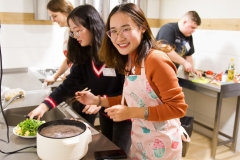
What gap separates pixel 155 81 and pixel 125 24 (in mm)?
260

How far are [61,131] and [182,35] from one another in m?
2.11

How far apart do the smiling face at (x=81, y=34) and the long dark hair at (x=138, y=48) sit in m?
0.20

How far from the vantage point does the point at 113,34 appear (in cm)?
105

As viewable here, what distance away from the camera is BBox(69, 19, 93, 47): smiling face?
136cm

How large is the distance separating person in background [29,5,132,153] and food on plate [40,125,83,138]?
31 centimetres

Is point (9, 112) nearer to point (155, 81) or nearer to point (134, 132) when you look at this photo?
point (134, 132)

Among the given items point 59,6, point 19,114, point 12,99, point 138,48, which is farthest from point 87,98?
point 59,6

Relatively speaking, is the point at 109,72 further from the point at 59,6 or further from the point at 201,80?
the point at 201,80

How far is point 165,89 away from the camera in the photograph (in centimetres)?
96

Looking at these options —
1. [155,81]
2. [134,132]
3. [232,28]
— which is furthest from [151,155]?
[232,28]

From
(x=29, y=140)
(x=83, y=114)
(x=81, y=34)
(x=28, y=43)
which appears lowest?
(x=83, y=114)

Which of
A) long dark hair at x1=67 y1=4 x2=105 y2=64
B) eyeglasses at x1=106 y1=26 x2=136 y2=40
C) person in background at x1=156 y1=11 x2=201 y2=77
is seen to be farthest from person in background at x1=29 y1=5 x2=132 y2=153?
person in background at x1=156 y1=11 x2=201 y2=77

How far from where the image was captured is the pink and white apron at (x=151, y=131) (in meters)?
1.06

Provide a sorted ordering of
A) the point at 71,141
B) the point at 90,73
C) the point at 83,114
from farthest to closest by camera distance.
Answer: the point at 83,114
the point at 90,73
the point at 71,141
